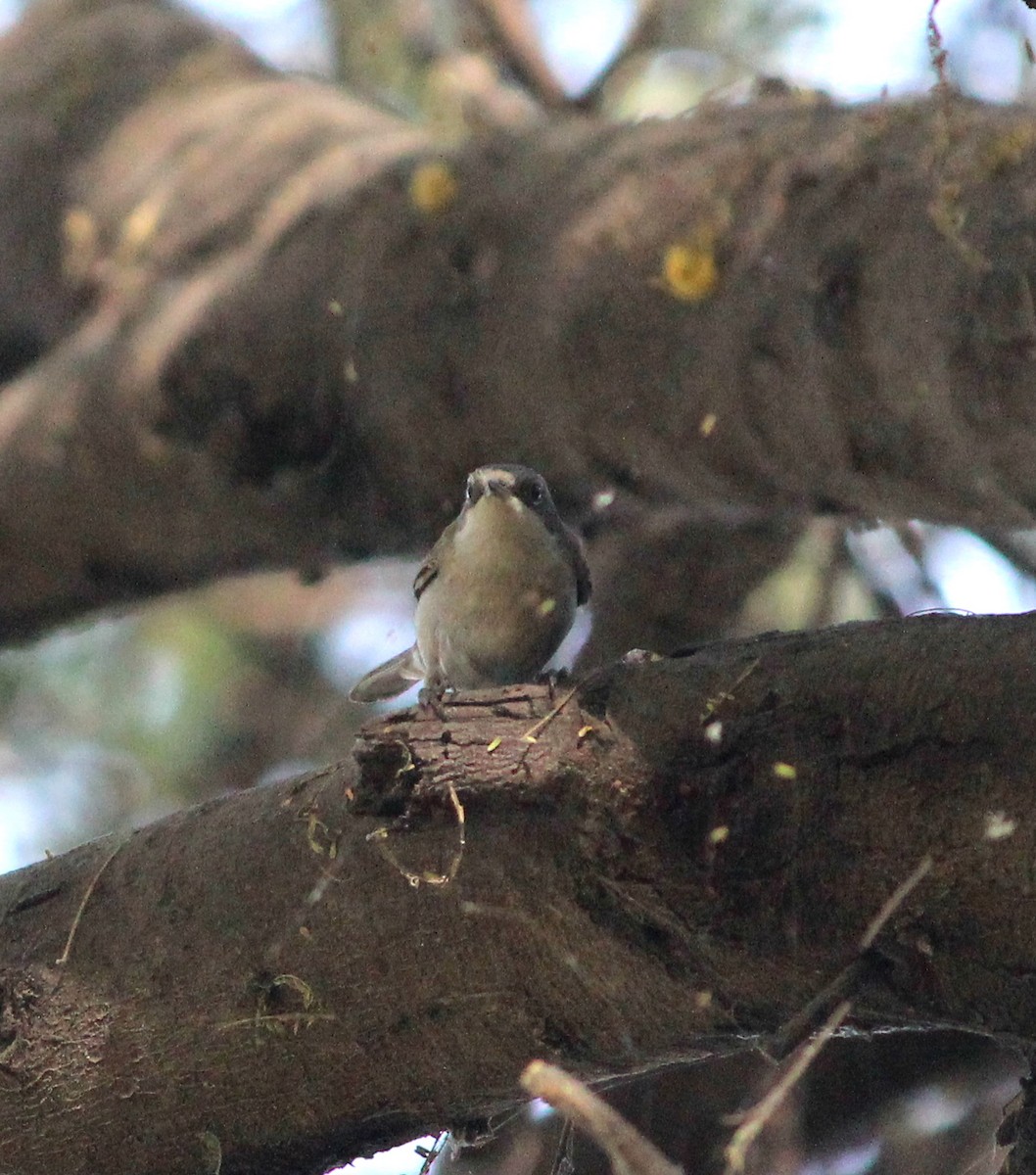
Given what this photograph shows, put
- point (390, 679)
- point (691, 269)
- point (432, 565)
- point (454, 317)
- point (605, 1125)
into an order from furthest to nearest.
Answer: point (390, 679), point (454, 317), point (432, 565), point (691, 269), point (605, 1125)

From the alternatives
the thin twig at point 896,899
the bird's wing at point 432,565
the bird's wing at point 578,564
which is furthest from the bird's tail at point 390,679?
the thin twig at point 896,899

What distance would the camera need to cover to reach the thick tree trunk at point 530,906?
80.4 inches

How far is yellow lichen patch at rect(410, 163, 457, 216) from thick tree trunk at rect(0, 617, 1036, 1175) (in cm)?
177

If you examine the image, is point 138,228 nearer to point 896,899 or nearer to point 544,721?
point 544,721

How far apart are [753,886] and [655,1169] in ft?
2.63

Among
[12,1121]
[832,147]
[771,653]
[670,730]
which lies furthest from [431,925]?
[832,147]

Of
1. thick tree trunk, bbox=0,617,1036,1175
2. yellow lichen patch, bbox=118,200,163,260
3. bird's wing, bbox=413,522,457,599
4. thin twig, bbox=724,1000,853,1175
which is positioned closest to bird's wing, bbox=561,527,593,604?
bird's wing, bbox=413,522,457,599

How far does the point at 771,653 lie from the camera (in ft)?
7.16

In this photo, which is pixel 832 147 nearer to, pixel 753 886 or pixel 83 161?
pixel 753 886

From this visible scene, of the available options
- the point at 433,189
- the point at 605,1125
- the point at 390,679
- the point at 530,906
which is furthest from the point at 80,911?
the point at 433,189

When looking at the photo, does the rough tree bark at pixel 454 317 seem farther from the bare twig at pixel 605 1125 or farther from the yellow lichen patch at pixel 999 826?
the bare twig at pixel 605 1125

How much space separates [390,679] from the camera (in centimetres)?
398

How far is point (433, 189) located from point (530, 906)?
2.15 meters

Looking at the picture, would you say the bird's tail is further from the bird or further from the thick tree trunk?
the thick tree trunk
